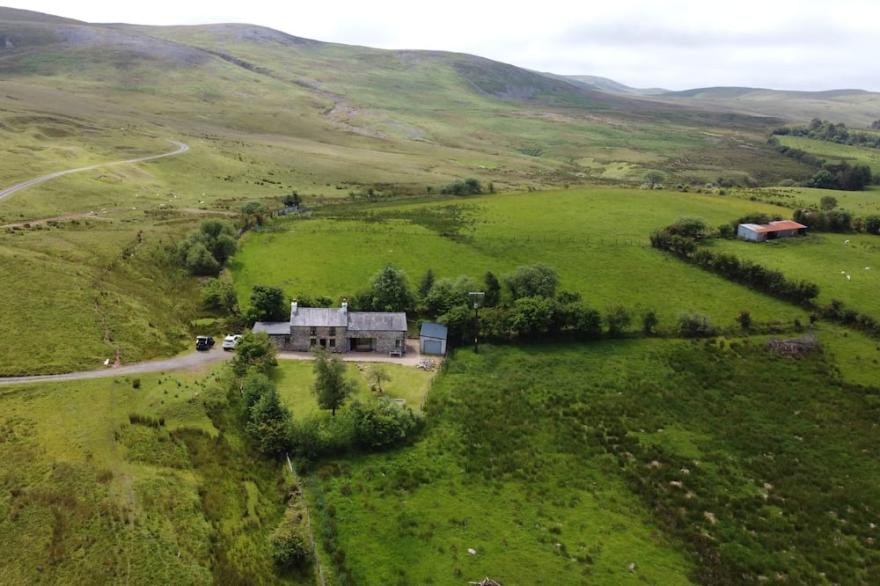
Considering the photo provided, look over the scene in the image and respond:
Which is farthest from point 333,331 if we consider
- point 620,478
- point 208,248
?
point 620,478

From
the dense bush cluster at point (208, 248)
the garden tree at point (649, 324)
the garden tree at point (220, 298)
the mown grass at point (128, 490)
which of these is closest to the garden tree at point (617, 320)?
the garden tree at point (649, 324)

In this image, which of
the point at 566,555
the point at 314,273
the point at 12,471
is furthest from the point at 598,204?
the point at 12,471

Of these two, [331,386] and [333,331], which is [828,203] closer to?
[333,331]

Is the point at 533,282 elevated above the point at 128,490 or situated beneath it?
elevated above

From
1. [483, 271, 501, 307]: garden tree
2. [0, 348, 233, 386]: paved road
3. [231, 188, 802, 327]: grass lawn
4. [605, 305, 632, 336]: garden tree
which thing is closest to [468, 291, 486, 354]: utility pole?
[483, 271, 501, 307]: garden tree

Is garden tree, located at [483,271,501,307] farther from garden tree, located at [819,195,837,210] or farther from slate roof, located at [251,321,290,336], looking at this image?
garden tree, located at [819,195,837,210]

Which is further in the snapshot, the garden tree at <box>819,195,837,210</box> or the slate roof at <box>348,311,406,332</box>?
the garden tree at <box>819,195,837,210</box>

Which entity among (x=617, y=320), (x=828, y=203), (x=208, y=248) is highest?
(x=828, y=203)

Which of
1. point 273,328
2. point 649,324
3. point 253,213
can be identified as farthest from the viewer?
point 253,213
